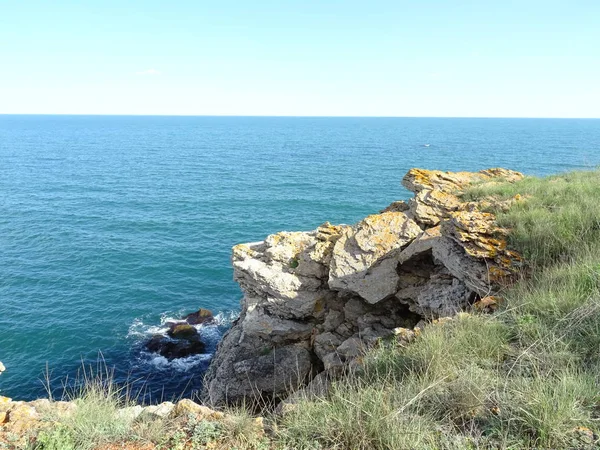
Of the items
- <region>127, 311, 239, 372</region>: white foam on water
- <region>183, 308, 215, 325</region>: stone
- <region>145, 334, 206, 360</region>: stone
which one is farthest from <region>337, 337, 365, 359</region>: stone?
<region>183, 308, 215, 325</region>: stone

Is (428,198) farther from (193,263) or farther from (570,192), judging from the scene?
(193,263)

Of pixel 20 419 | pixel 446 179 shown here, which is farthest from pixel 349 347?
pixel 20 419

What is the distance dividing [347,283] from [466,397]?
1034 centimetres

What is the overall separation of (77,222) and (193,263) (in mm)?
18625

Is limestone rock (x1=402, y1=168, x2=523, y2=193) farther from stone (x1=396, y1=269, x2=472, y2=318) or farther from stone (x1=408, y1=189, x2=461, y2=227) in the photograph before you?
stone (x1=396, y1=269, x2=472, y2=318)

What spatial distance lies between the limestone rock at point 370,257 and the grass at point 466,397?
281 inches

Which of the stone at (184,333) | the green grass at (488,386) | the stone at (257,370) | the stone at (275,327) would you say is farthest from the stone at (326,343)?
the stone at (184,333)

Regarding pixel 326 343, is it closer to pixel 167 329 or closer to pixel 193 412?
pixel 193 412

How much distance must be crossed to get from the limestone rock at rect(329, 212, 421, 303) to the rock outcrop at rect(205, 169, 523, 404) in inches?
1.5

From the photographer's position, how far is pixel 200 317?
29.6 meters

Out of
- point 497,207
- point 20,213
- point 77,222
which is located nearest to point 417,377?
point 497,207

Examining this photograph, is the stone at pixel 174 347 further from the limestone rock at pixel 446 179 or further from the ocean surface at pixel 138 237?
the limestone rock at pixel 446 179

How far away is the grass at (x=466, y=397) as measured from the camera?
5.28 m

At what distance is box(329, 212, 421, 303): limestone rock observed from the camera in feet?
52.6
